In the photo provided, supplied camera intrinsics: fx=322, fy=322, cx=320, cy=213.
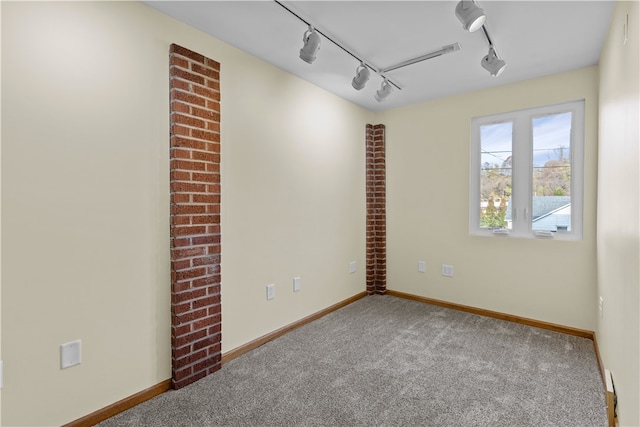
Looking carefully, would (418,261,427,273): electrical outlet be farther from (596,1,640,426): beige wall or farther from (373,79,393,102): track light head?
(373,79,393,102): track light head

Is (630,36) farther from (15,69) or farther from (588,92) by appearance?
(15,69)

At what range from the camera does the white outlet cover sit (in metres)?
1.67

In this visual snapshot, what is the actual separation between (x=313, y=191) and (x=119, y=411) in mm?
2263

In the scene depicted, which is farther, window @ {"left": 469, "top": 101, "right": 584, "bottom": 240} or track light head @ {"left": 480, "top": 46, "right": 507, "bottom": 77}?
window @ {"left": 469, "top": 101, "right": 584, "bottom": 240}

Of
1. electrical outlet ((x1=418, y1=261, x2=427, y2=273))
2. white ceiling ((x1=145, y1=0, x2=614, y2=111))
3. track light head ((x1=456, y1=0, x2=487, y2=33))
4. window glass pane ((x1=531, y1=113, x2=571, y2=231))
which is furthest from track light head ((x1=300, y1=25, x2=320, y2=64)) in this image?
electrical outlet ((x1=418, y1=261, x2=427, y2=273))

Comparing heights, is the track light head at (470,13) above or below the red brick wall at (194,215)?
above

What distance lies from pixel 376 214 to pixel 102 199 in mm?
3087

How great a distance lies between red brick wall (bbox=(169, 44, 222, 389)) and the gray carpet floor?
0.24 meters

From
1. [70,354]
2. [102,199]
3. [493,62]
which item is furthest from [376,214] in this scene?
[70,354]

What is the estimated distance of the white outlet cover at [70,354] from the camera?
1.67 meters

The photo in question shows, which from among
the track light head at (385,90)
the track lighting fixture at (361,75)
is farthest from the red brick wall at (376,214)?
the track lighting fixture at (361,75)

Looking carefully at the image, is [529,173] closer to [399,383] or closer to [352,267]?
[352,267]

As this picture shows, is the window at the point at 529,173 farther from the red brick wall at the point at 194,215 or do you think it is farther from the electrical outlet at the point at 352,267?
the red brick wall at the point at 194,215

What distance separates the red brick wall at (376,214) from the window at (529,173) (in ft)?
3.49
